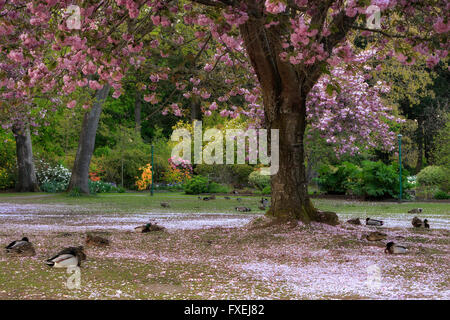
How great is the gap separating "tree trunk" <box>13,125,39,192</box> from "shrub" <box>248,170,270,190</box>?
11497 millimetres

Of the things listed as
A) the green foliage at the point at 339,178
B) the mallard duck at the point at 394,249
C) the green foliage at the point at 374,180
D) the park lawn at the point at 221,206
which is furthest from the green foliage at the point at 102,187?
the mallard duck at the point at 394,249

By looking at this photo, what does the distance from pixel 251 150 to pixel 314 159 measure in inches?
153

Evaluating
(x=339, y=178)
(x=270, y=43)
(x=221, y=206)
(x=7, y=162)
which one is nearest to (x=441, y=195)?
(x=339, y=178)

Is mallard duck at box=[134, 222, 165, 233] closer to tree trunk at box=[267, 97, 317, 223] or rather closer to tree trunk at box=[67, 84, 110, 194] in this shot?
tree trunk at box=[267, 97, 317, 223]

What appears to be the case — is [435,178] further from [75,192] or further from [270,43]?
[270,43]

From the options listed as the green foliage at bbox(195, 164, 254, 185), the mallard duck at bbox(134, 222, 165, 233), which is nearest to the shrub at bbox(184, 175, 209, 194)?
the green foliage at bbox(195, 164, 254, 185)

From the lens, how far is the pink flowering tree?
6941 millimetres

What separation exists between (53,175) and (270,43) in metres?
23.1

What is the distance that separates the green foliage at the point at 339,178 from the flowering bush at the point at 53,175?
14.3 m

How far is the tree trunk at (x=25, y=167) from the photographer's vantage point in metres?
28.0

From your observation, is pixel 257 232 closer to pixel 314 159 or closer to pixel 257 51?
pixel 257 51

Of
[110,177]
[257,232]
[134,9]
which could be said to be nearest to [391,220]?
[257,232]

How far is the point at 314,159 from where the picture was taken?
25.9 metres

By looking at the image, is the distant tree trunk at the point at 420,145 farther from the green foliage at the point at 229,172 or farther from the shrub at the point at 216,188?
the shrub at the point at 216,188
